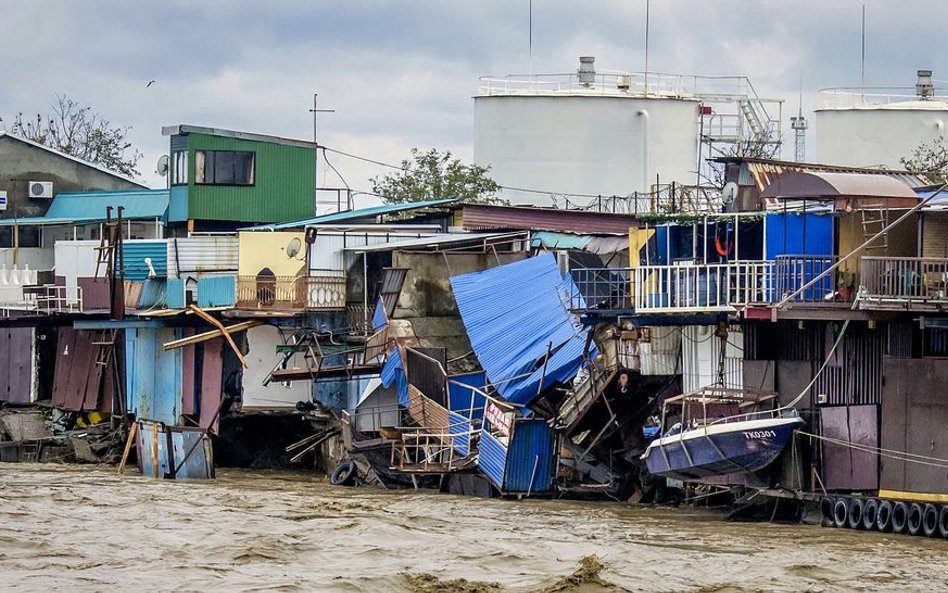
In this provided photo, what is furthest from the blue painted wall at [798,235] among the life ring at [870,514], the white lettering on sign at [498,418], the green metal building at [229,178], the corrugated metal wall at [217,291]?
the green metal building at [229,178]

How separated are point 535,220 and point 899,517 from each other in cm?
1749

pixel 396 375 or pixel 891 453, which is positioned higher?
pixel 396 375

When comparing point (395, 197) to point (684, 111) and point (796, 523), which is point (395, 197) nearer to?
point (684, 111)

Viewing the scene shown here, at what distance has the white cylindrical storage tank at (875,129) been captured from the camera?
51.3 meters

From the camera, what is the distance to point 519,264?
35.2m

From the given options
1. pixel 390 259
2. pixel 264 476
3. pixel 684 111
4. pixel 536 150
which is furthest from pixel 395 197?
pixel 264 476

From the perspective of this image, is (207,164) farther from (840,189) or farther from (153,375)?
(840,189)

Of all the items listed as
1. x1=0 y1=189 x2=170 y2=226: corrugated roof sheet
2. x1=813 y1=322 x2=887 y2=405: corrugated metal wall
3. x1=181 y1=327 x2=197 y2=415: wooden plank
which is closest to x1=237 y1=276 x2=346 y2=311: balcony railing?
x1=181 y1=327 x2=197 y2=415: wooden plank

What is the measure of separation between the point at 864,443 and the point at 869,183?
4264 millimetres

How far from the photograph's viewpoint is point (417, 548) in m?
23.8

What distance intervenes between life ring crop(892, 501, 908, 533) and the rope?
2.42 feet

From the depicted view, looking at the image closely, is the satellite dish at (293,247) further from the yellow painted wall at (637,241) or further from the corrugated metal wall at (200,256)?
the yellow painted wall at (637,241)

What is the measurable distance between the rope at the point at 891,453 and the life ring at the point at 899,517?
29.1 inches

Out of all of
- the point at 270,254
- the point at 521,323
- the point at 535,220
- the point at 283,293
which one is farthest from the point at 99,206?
the point at 521,323
